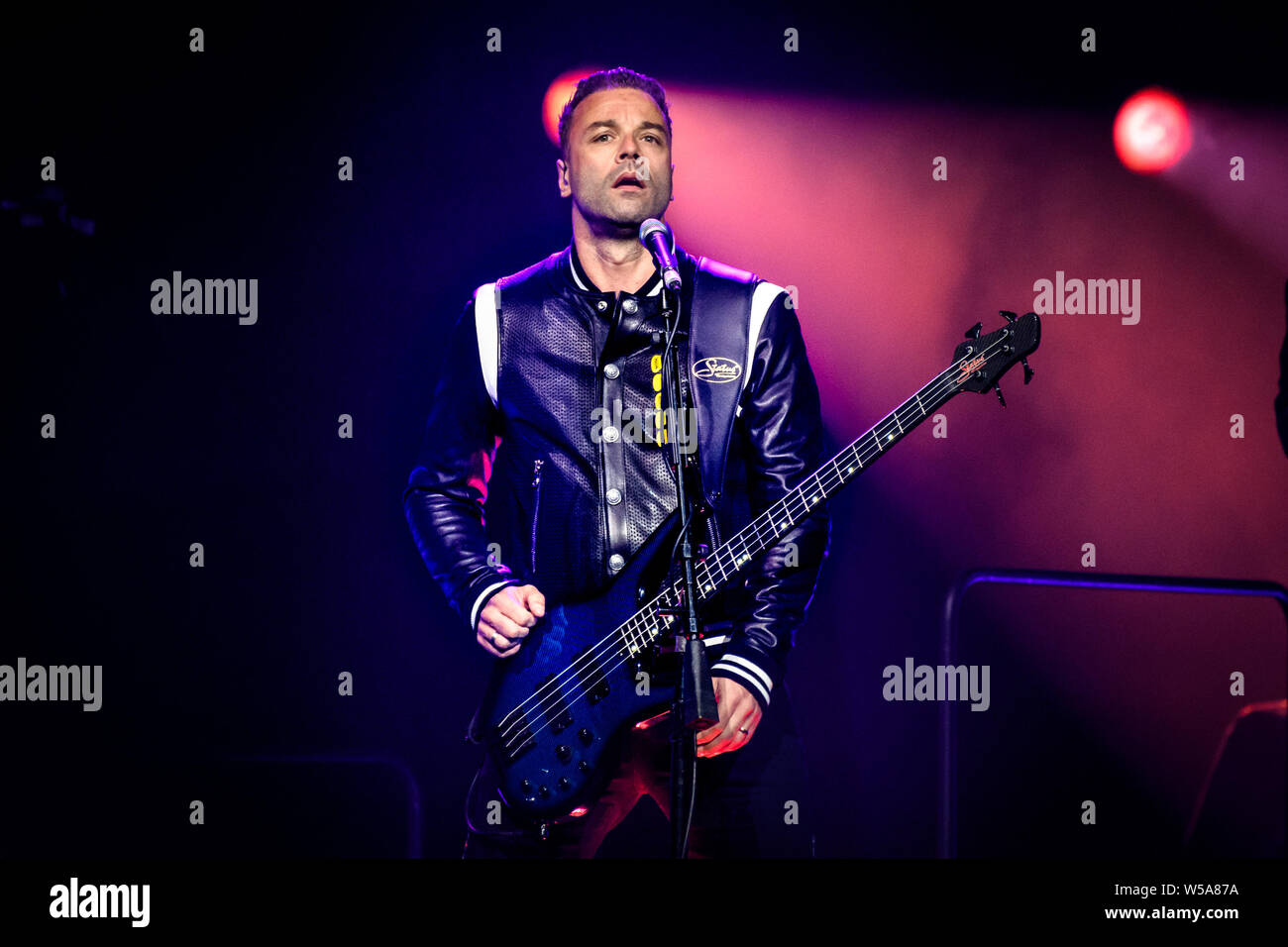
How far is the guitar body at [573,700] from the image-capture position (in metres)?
2.96

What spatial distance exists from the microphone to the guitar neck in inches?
30.6

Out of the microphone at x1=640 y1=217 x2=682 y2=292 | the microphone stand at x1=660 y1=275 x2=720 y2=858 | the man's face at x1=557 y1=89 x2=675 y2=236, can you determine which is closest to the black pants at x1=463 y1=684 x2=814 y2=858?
the microphone stand at x1=660 y1=275 x2=720 y2=858

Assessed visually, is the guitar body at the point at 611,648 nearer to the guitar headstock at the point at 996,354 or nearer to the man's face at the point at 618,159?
the guitar headstock at the point at 996,354

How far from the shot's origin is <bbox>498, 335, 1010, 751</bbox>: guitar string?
9.80ft

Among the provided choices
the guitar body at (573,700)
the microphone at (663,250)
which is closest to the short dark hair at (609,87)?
the microphone at (663,250)

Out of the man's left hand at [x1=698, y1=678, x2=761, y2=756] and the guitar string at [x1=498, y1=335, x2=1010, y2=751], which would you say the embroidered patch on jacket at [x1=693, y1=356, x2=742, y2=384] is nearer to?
the guitar string at [x1=498, y1=335, x2=1010, y2=751]

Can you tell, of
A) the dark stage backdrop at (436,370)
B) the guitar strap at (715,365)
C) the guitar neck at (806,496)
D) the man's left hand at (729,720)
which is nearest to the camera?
the man's left hand at (729,720)

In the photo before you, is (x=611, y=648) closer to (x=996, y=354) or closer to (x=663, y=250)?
(x=663, y=250)

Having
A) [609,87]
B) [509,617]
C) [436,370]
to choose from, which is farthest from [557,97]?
[509,617]

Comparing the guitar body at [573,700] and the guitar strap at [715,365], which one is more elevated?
the guitar strap at [715,365]

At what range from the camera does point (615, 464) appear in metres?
3.15

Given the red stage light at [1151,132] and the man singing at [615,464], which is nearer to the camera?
the man singing at [615,464]
